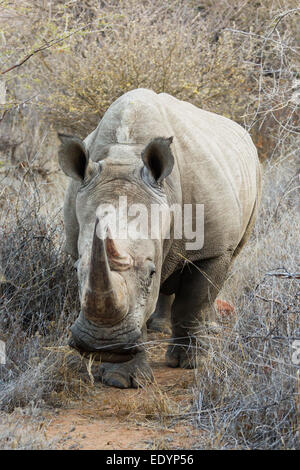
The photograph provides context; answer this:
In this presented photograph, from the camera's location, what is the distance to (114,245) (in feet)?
11.9

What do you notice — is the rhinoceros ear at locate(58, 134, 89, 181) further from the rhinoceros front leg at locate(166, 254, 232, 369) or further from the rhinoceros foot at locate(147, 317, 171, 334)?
the rhinoceros foot at locate(147, 317, 171, 334)

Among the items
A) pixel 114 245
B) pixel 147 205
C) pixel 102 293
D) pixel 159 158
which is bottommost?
pixel 102 293

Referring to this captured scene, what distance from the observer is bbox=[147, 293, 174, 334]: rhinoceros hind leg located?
6461 mm

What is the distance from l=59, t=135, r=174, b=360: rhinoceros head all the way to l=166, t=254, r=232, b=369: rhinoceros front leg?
2.20ft

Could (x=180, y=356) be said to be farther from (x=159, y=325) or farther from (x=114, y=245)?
(x=114, y=245)

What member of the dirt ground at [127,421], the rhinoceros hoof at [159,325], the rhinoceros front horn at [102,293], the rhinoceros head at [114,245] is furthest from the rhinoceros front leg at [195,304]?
the rhinoceros front horn at [102,293]

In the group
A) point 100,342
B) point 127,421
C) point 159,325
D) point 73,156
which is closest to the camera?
point 100,342

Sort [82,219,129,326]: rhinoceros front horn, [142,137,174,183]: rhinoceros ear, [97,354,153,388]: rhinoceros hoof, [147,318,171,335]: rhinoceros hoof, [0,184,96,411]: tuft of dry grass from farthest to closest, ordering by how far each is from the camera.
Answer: [147,318,171,335]: rhinoceros hoof, [97,354,153,388]: rhinoceros hoof, [0,184,96,411]: tuft of dry grass, [142,137,174,183]: rhinoceros ear, [82,219,129,326]: rhinoceros front horn

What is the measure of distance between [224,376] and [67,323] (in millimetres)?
1457


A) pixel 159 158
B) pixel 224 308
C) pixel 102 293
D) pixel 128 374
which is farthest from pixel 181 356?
pixel 102 293

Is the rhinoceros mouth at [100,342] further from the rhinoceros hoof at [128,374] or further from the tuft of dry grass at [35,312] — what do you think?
the rhinoceros hoof at [128,374]

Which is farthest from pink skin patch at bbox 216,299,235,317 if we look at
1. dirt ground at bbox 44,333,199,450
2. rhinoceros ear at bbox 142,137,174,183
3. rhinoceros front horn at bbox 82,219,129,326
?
rhinoceros front horn at bbox 82,219,129,326

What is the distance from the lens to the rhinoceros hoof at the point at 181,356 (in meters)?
5.18

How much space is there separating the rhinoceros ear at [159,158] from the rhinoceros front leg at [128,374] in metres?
1.21
